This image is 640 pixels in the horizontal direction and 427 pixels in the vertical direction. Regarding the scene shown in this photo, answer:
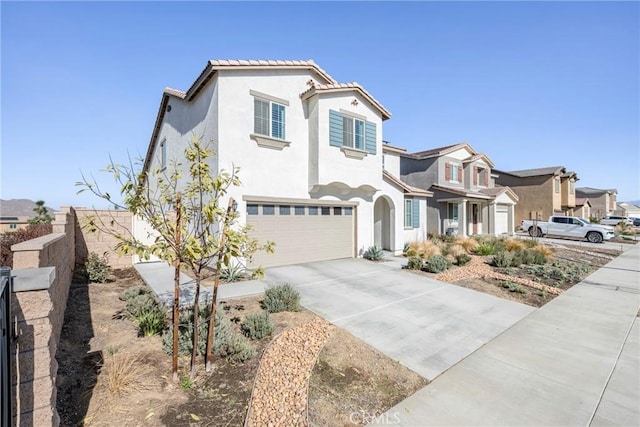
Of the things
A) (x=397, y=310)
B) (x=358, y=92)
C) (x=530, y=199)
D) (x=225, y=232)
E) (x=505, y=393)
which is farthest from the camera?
(x=530, y=199)

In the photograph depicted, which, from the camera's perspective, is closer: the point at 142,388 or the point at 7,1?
the point at 142,388

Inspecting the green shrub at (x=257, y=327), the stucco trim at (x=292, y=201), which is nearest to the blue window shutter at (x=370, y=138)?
the stucco trim at (x=292, y=201)

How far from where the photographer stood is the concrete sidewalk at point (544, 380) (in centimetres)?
336

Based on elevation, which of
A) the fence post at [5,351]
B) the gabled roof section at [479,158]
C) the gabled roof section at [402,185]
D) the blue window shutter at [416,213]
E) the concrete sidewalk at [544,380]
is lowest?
the concrete sidewalk at [544,380]

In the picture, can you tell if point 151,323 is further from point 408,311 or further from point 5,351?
point 408,311

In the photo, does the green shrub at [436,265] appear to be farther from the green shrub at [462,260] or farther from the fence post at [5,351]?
the fence post at [5,351]

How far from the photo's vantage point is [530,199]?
3209 centimetres

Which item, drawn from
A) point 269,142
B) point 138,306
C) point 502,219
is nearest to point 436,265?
point 269,142

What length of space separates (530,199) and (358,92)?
2984cm

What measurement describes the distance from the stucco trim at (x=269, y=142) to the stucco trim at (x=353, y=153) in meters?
2.36

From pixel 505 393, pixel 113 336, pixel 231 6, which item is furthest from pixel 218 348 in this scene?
pixel 231 6

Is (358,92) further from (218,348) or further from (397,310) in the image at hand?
(218,348)

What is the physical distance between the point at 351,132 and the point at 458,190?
11.9 meters

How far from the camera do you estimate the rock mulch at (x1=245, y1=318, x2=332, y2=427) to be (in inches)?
124
